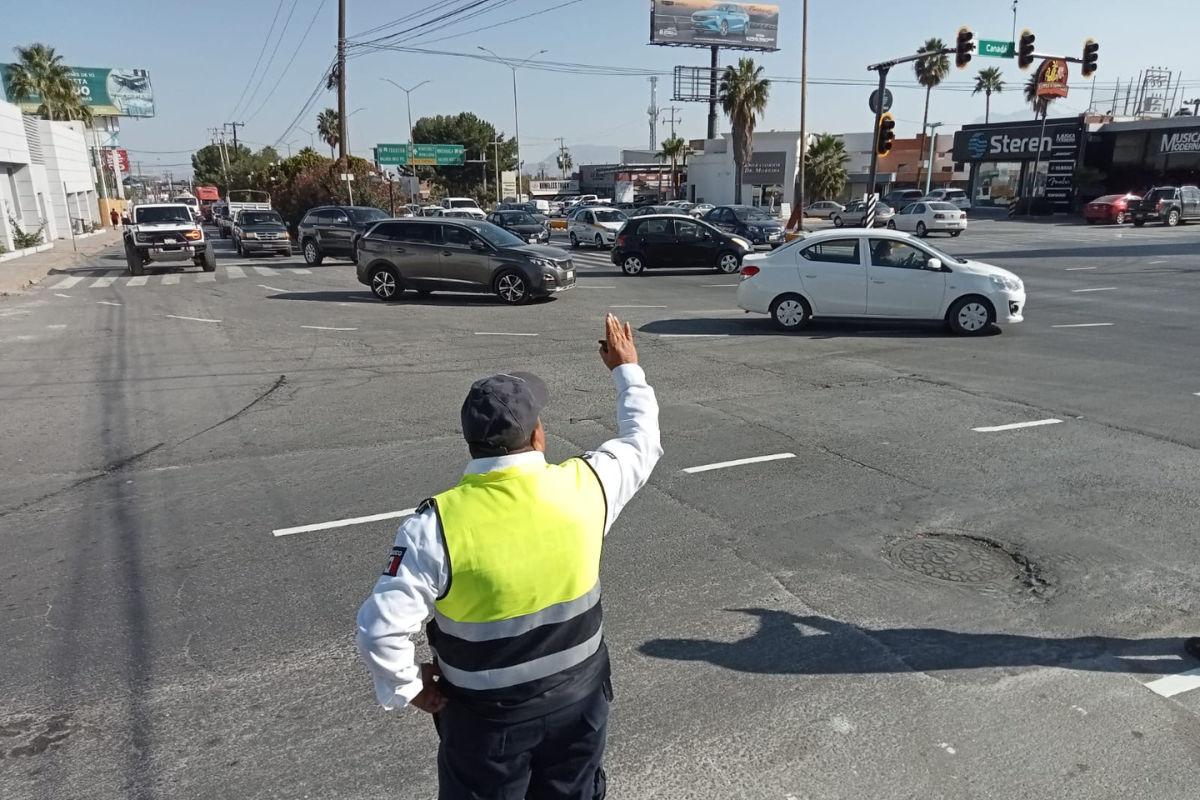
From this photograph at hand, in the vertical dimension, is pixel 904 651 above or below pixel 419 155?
below

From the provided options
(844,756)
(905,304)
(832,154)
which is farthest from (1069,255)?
(832,154)

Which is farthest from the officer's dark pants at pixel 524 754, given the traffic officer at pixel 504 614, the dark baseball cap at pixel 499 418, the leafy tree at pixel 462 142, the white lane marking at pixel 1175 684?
the leafy tree at pixel 462 142

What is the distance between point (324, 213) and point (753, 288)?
18.8 meters

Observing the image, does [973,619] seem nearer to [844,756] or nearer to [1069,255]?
[844,756]

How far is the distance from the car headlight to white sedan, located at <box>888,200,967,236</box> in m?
24.3

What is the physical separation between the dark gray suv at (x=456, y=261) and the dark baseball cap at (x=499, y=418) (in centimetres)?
1503

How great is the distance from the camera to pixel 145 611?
4.59 metres

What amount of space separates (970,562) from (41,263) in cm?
3215

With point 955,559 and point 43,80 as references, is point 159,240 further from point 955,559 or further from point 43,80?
point 43,80

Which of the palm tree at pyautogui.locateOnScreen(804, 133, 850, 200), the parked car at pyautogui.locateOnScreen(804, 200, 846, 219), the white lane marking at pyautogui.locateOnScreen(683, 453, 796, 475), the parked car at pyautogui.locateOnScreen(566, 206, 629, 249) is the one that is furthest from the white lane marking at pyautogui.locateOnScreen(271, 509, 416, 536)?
the palm tree at pyautogui.locateOnScreen(804, 133, 850, 200)

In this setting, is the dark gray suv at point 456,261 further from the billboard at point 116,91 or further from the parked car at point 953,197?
the billboard at point 116,91

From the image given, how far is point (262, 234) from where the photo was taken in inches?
1211

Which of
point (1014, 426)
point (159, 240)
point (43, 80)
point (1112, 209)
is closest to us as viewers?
point (1014, 426)

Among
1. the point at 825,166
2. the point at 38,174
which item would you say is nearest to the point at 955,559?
the point at 38,174
